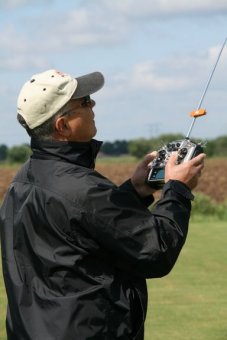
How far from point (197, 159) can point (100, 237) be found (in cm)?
52

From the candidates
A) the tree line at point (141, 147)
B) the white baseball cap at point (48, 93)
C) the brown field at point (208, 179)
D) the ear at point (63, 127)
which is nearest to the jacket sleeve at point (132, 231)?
the ear at point (63, 127)

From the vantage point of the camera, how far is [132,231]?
3025 mm

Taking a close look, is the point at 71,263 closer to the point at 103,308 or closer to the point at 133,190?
the point at 103,308

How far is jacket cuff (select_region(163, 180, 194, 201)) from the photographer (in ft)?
10.3

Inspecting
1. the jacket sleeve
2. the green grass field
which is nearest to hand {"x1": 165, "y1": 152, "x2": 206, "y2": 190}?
the jacket sleeve

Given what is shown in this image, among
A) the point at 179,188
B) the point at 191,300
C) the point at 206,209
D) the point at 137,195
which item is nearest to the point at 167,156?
Answer: the point at 179,188

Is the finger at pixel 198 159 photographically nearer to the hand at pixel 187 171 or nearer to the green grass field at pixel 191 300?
the hand at pixel 187 171

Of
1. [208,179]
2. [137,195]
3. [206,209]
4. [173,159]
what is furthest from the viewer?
[208,179]

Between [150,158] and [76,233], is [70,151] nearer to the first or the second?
[76,233]

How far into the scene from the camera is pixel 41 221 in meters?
3.14

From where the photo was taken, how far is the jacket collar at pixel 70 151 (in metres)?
3.21

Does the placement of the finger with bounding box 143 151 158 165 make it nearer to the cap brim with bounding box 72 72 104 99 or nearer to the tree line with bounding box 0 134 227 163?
the cap brim with bounding box 72 72 104 99

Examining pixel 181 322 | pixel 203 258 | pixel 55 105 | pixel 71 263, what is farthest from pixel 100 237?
pixel 203 258

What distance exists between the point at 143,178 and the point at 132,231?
725mm
